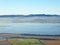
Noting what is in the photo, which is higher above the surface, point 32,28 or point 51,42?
point 32,28

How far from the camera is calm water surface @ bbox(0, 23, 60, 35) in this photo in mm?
1711

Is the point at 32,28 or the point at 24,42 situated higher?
the point at 32,28

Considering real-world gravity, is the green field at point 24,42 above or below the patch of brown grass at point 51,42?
above

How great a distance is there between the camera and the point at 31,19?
1.76 meters

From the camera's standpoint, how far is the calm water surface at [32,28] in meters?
1.71

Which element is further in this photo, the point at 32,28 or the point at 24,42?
the point at 32,28

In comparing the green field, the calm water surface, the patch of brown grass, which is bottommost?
the patch of brown grass

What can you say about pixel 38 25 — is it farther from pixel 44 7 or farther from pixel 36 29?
pixel 44 7

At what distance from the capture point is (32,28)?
1.74m

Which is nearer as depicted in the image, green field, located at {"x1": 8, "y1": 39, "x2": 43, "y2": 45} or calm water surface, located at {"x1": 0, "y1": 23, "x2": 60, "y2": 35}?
green field, located at {"x1": 8, "y1": 39, "x2": 43, "y2": 45}

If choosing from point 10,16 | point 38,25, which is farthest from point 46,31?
point 10,16

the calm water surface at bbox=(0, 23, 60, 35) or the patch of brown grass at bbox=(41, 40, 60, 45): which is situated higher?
the calm water surface at bbox=(0, 23, 60, 35)

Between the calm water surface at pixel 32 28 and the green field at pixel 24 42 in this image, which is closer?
the green field at pixel 24 42

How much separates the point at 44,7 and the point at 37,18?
0.52 ft
